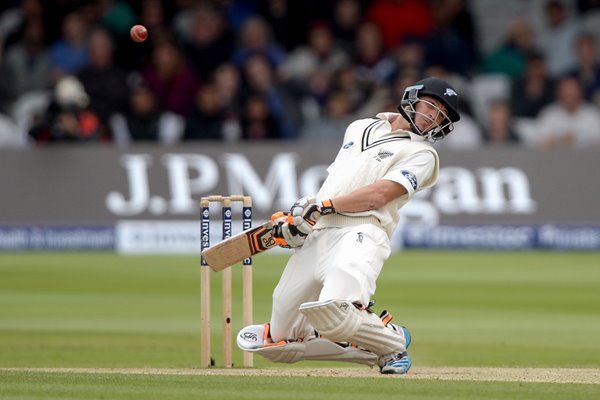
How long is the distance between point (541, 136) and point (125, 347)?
819cm

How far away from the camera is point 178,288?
11.7 metres

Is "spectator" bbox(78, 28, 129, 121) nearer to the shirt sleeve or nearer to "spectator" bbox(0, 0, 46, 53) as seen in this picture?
"spectator" bbox(0, 0, 46, 53)

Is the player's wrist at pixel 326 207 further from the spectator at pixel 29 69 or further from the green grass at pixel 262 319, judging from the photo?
the spectator at pixel 29 69

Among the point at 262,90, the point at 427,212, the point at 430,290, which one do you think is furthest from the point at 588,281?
the point at 262,90

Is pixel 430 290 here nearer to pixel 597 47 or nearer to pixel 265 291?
pixel 265 291

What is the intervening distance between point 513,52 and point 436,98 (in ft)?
34.1

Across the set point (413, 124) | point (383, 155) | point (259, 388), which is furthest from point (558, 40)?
point (259, 388)

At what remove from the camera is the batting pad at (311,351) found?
6.87m

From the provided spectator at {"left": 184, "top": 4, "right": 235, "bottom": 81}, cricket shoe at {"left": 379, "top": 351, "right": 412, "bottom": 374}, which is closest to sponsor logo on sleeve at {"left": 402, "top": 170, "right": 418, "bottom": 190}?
cricket shoe at {"left": 379, "top": 351, "right": 412, "bottom": 374}

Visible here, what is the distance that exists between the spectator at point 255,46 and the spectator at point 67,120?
2090 millimetres

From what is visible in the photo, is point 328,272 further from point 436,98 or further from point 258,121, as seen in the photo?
point 258,121

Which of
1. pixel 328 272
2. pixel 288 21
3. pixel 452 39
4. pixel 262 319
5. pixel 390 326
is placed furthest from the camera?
pixel 288 21

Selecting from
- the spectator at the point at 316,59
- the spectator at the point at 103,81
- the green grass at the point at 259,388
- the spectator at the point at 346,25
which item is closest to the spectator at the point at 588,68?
the spectator at the point at 346,25

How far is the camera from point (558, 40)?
17.3 meters
